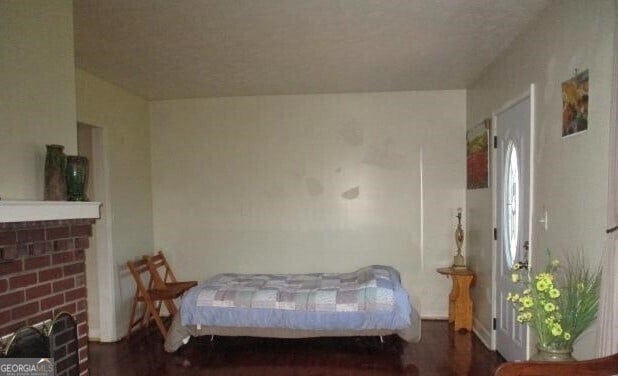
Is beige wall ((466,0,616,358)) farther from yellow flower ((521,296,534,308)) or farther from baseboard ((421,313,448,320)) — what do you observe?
baseboard ((421,313,448,320))

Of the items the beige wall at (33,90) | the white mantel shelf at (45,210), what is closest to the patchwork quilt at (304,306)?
the white mantel shelf at (45,210)

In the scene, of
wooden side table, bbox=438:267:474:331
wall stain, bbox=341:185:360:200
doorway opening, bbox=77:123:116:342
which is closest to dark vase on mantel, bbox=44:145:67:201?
doorway opening, bbox=77:123:116:342

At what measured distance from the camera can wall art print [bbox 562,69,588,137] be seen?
192cm

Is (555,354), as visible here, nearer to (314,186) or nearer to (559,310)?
(559,310)

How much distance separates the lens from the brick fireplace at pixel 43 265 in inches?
67.6

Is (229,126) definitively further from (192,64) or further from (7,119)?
(7,119)

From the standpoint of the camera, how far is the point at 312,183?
4.40m

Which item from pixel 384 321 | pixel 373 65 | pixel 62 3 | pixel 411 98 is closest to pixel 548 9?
pixel 373 65

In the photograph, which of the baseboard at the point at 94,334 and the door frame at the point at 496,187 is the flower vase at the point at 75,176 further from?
the door frame at the point at 496,187

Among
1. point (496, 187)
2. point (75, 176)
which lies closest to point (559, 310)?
point (496, 187)

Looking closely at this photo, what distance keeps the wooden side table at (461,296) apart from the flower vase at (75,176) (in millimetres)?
3203

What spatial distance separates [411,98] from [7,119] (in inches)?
140

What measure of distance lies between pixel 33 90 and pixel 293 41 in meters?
1.64

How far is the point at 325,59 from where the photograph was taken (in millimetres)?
3238
